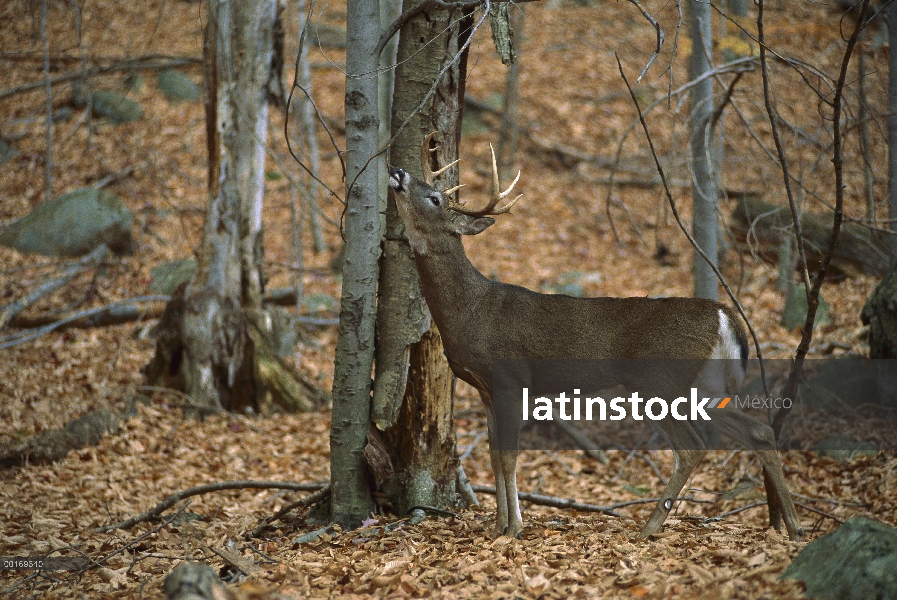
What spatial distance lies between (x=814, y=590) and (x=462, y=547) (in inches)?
78.9

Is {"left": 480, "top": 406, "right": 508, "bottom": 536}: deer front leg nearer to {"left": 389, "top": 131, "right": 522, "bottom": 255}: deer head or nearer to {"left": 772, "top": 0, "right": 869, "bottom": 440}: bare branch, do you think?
{"left": 389, "top": 131, "right": 522, "bottom": 255}: deer head

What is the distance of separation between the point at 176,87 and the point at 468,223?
→ 14.6m

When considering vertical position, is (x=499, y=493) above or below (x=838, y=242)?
below

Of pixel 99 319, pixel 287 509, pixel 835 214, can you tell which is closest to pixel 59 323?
pixel 99 319

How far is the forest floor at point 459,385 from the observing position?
169 inches

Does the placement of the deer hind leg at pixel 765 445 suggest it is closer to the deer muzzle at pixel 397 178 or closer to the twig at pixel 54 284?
the deer muzzle at pixel 397 178

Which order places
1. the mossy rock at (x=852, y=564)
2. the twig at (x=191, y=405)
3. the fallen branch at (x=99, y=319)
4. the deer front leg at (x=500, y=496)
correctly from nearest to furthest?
the mossy rock at (x=852, y=564)
the deer front leg at (x=500, y=496)
the twig at (x=191, y=405)
the fallen branch at (x=99, y=319)

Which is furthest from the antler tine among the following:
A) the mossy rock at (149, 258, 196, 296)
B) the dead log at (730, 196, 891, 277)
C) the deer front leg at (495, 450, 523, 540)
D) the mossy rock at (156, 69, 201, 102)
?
the mossy rock at (156, 69, 201, 102)

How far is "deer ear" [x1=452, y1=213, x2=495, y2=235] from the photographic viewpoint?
4.91m

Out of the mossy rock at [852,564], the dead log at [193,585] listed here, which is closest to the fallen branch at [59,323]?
the dead log at [193,585]

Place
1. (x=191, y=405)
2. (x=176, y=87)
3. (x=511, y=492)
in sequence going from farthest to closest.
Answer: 1. (x=176, y=87)
2. (x=191, y=405)
3. (x=511, y=492)

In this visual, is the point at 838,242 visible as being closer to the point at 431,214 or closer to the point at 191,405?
the point at 431,214

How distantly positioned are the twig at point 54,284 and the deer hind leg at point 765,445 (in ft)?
30.0

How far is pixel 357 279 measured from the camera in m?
5.12
